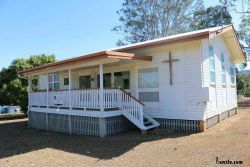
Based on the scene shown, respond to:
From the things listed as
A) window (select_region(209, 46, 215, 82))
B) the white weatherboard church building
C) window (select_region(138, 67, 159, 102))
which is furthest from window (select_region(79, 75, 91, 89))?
window (select_region(209, 46, 215, 82))

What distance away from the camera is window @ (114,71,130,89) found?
13.7 meters

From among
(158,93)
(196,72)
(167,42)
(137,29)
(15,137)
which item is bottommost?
(15,137)

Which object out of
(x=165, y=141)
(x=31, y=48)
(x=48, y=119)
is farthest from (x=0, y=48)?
(x=165, y=141)

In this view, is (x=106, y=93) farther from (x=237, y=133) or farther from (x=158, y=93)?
(x=237, y=133)

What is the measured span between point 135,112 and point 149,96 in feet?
4.91

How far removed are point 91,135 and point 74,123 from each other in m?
1.53

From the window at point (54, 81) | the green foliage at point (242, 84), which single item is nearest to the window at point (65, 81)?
the window at point (54, 81)

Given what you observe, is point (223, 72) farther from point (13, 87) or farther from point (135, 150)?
point (13, 87)

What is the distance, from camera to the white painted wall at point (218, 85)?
38.4 ft

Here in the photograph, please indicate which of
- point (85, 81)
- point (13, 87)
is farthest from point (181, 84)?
point (13, 87)

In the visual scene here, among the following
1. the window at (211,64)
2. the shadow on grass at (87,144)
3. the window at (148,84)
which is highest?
the window at (211,64)

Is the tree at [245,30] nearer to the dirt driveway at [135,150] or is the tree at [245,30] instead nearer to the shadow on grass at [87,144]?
the dirt driveway at [135,150]

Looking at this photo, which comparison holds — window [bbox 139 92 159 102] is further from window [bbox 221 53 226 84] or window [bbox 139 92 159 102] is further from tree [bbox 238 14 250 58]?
tree [bbox 238 14 250 58]

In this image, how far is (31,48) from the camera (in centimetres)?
3391
